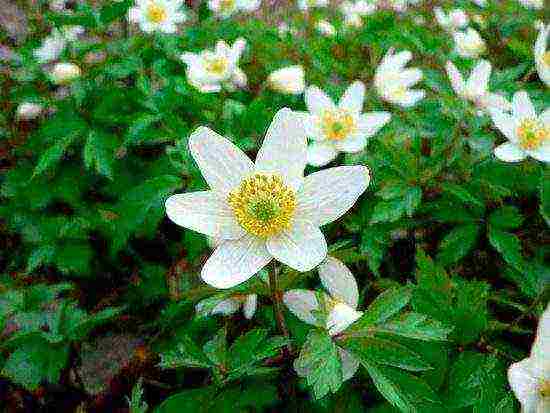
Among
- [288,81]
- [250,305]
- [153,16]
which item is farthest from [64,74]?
[250,305]

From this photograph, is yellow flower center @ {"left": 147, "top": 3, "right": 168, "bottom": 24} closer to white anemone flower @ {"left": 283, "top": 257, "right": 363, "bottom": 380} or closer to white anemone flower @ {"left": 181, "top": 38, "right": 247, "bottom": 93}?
white anemone flower @ {"left": 181, "top": 38, "right": 247, "bottom": 93}

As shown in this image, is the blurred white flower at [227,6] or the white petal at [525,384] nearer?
the white petal at [525,384]

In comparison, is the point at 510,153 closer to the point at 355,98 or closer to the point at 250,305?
the point at 355,98

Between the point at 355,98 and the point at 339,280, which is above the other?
the point at 355,98

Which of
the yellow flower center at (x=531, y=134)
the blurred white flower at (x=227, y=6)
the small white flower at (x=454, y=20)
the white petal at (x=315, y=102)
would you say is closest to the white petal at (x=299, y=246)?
the white petal at (x=315, y=102)

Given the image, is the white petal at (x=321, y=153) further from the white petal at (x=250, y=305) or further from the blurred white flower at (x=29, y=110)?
the blurred white flower at (x=29, y=110)

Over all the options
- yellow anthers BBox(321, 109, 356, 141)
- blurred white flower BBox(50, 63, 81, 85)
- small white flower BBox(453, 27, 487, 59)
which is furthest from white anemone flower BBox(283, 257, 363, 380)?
small white flower BBox(453, 27, 487, 59)

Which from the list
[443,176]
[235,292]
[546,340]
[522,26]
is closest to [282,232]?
[235,292]
